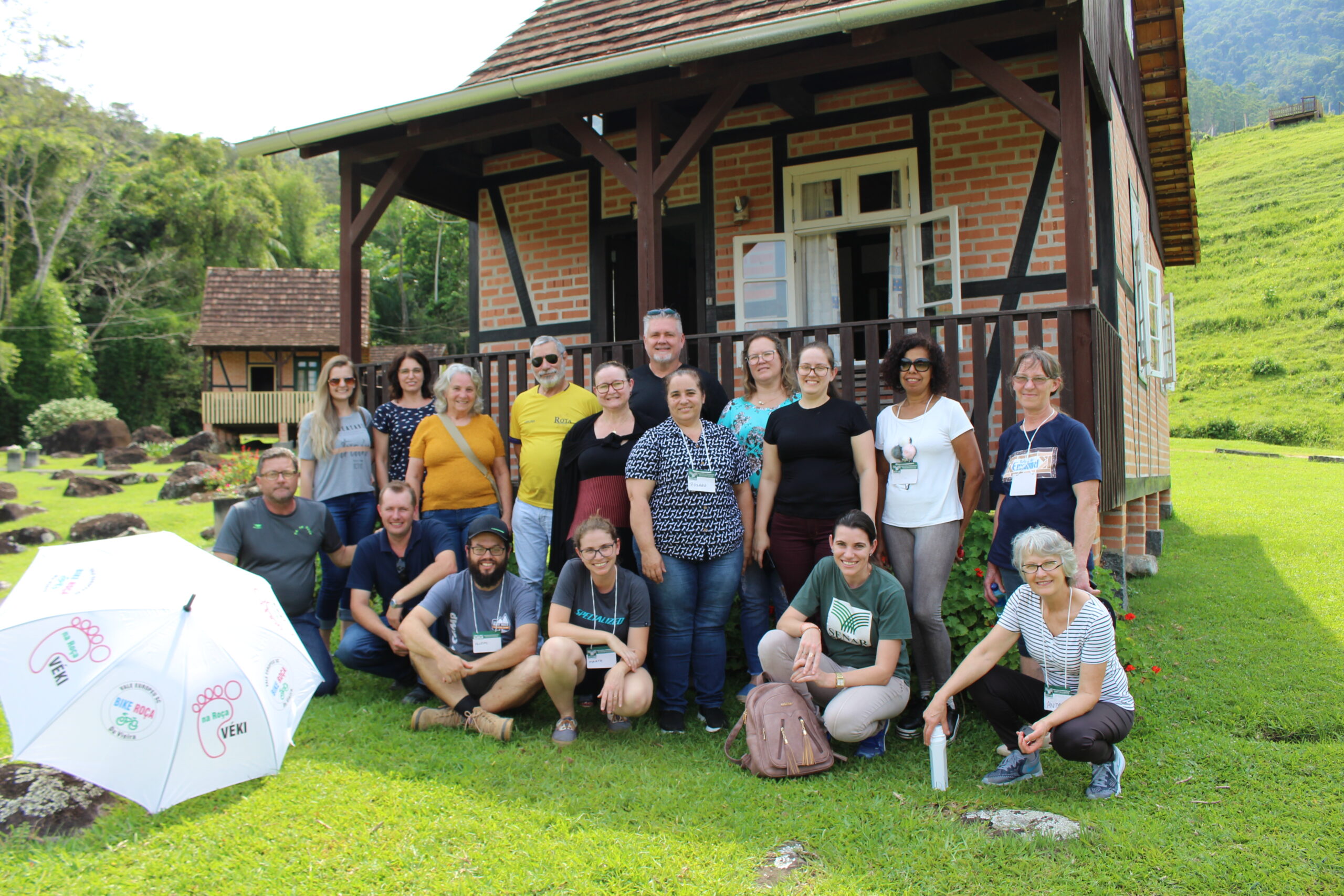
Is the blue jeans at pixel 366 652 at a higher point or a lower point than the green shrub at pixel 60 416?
lower

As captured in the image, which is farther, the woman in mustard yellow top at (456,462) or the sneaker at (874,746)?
the woman in mustard yellow top at (456,462)

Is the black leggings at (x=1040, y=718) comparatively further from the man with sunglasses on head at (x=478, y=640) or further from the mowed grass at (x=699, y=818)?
the man with sunglasses on head at (x=478, y=640)

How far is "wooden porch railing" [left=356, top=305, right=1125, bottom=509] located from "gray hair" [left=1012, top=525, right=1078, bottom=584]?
1113mm

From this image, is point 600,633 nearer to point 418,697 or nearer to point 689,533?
point 689,533

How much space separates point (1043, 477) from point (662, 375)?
1.94 meters

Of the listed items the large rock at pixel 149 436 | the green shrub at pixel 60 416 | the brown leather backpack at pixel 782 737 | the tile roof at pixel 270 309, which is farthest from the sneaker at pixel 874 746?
the green shrub at pixel 60 416

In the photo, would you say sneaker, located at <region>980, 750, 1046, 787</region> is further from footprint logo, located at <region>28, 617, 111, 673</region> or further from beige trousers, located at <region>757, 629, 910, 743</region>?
footprint logo, located at <region>28, 617, 111, 673</region>

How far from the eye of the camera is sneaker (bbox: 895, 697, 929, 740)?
423 centimetres

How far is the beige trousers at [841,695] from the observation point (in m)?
3.88

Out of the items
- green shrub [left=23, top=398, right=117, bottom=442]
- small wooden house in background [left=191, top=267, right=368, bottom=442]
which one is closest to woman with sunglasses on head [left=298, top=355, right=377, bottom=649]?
small wooden house in background [left=191, top=267, right=368, bottom=442]

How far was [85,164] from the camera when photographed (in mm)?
35594

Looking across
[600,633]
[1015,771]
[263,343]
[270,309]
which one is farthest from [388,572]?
[270,309]

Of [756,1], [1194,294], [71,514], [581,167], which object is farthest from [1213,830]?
[1194,294]

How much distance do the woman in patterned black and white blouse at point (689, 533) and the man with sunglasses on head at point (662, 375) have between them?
0.31 metres
